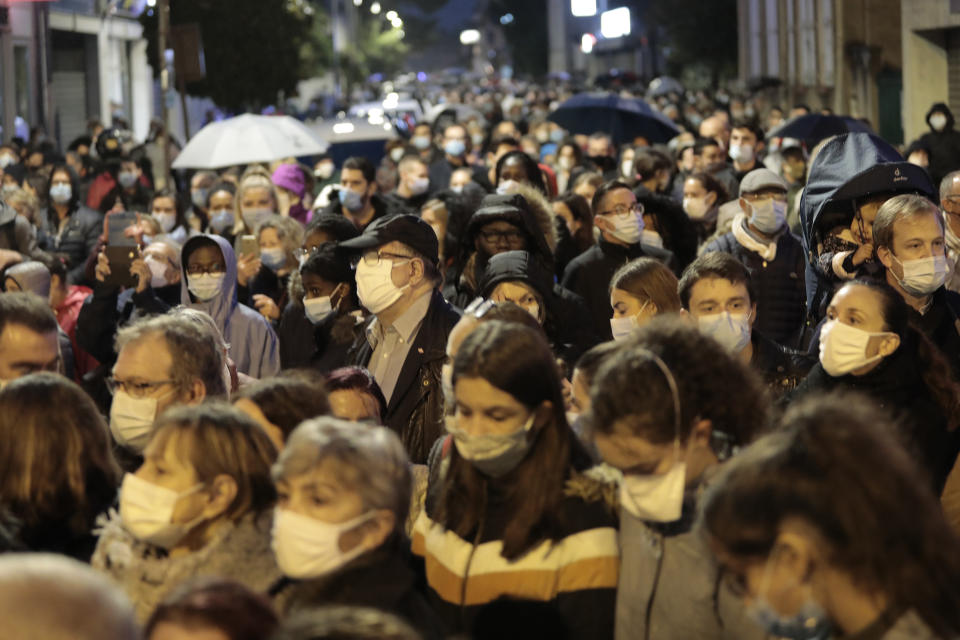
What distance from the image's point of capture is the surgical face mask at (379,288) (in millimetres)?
6934

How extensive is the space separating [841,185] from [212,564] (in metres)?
4.78

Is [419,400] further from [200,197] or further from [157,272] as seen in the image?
[200,197]

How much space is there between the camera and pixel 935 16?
86.3 ft

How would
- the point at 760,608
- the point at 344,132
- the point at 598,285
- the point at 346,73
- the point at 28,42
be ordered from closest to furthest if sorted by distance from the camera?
the point at 760,608 → the point at 598,285 → the point at 344,132 → the point at 28,42 → the point at 346,73

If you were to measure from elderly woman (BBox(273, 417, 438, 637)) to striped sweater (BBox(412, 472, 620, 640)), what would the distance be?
15.0 inches

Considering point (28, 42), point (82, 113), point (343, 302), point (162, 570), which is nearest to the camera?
point (162, 570)

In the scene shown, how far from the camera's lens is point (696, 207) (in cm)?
1202

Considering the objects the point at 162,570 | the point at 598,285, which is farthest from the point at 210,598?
the point at 598,285

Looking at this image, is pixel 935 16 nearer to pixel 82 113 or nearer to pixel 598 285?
pixel 598 285

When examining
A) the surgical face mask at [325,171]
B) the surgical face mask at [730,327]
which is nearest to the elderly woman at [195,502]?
the surgical face mask at [730,327]

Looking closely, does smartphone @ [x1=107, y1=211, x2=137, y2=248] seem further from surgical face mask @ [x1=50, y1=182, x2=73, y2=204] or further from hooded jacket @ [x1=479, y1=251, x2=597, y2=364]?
surgical face mask @ [x1=50, y1=182, x2=73, y2=204]

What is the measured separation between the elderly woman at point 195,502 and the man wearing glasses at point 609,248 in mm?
5399

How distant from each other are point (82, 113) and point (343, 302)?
119 ft

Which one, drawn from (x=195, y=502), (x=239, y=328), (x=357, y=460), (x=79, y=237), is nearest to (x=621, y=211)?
(x=239, y=328)
